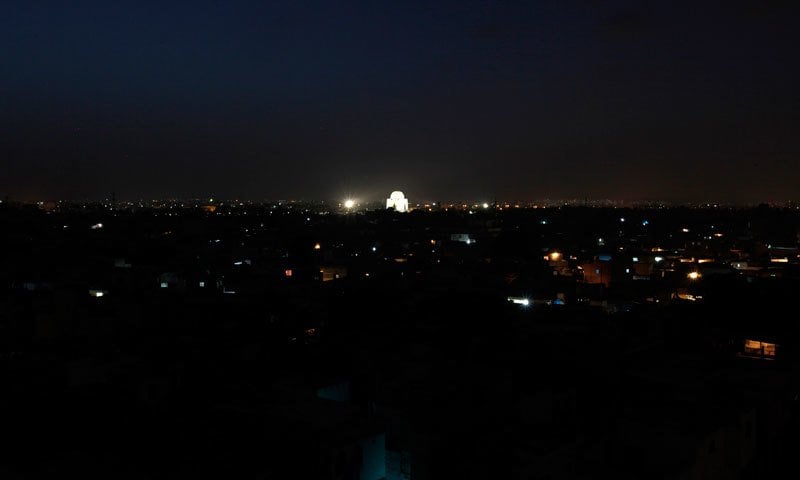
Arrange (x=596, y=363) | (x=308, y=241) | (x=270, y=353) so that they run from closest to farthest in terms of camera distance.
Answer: (x=596, y=363) < (x=270, y=353) < (x=308, y=241)

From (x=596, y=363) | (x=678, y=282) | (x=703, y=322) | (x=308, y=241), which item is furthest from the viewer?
(x=308, y=241)

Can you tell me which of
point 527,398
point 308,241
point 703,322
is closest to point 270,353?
point 527,398

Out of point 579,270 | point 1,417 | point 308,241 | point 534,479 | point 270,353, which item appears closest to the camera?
point 534,479

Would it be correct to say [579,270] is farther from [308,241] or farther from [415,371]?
[308,241]

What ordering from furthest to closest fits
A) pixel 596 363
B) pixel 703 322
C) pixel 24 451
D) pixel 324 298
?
pixel 324 298
pixel 703 322
pixel 596 363
pixel 24 451

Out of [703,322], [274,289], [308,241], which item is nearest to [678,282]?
[703,322]

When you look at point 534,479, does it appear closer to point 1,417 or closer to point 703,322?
point 1,417

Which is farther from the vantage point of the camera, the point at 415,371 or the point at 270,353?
the point at 270,353

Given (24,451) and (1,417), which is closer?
(24,451)
